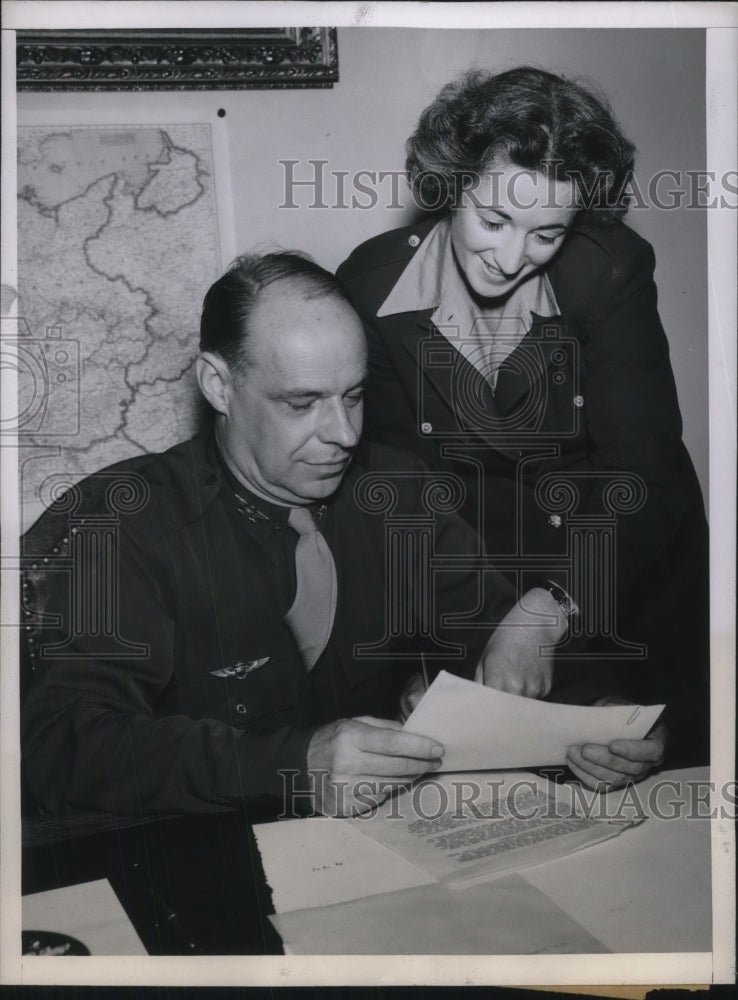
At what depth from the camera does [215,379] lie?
56.6 inches

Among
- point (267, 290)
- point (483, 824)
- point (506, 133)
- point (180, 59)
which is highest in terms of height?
point (180, 59)

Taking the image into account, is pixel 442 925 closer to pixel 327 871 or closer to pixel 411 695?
pixel 327 871

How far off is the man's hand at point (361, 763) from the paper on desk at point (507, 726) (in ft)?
0.09

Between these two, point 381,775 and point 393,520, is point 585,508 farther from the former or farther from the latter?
point 381,775

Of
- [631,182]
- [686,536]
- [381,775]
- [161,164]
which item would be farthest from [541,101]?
[381,775]

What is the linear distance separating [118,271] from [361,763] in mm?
852

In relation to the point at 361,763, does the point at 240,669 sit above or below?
above

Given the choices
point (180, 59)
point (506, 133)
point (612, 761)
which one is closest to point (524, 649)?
point (612, 761)

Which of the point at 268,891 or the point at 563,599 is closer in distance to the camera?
the point at 268,891

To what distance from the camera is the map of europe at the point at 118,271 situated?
145 centimetres

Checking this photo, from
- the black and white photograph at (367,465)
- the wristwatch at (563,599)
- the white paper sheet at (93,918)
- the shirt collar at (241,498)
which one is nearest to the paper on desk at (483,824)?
the black and white photograph at (367,465)

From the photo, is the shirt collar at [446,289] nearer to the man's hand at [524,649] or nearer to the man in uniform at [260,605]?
the man in uniform at [260,605]

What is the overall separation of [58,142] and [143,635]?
2.57 feet

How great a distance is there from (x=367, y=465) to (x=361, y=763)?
1.52ft
